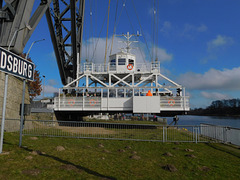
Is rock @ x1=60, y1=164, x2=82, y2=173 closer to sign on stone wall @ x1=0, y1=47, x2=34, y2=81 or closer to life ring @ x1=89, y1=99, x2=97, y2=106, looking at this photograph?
sign on stone wall @ x1=0, y1=47, x2=34, y2=81

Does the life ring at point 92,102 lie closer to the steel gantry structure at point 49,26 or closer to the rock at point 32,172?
the steel gantry structure at point 49,26

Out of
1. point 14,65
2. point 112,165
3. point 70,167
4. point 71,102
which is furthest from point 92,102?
point 70,167

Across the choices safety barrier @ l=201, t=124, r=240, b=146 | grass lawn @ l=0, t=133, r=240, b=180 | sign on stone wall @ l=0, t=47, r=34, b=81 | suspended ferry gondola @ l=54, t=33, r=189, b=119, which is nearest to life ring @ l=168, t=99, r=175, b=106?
suspended ferry gondola @ l=54, t=33, r=189, b=119

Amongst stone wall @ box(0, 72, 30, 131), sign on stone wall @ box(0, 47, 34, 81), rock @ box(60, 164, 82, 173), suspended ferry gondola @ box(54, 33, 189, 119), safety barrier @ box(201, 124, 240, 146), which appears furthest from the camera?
suspended ferry gondola @ box(54, 33, 189, 119)

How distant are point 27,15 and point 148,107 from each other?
14.4 m

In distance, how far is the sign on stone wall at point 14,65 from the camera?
705 cm

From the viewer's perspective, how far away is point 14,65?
781 cm

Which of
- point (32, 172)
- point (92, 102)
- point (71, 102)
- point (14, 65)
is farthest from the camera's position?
point (71, 102)

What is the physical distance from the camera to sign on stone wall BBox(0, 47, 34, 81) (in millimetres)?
7051

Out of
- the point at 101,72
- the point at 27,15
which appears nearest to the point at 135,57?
the point at 101,72

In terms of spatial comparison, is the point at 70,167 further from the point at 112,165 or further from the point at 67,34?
the point at 67,34

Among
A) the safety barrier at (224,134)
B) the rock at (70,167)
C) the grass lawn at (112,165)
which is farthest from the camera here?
the safety barrier at (224,134)

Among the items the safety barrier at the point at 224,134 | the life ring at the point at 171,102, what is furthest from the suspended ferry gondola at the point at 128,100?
the safety barrier at the point at 224,134

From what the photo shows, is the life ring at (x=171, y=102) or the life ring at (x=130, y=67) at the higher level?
the life ring at (x=130, y=67)
